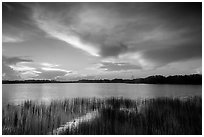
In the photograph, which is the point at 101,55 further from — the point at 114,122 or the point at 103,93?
the point at 103,93

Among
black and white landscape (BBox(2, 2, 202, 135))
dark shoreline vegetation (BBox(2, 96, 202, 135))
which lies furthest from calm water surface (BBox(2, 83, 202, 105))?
dark shoreline vegetation (BBox(2, 96, 202, 135))

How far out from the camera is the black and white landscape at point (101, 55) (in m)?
3.02

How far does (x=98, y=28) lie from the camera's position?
387cm

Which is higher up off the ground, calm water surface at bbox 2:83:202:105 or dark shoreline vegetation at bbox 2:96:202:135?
calm water surface at bbox 2:83:202:105

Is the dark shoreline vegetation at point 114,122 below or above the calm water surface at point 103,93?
below

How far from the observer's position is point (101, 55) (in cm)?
426

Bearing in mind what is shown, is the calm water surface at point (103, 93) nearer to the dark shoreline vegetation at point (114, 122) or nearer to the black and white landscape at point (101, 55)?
the black and white landscape at point (101, 55)

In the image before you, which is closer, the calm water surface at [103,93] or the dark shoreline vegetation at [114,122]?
the dark shoreline vegetation at [114,122]

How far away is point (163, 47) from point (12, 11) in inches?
121

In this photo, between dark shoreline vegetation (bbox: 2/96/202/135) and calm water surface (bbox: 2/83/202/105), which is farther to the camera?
calm water surface (bbox: 2/83/202/105)

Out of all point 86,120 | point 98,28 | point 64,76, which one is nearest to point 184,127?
point 86,120

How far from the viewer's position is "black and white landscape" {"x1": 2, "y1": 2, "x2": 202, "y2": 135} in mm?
3018

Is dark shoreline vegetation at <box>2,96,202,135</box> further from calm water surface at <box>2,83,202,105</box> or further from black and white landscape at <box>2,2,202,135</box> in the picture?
calm water surface at <box>2,83,202,105</box>

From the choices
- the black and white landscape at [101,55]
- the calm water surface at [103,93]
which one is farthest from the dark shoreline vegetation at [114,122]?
the calm water surface at [103,93]
